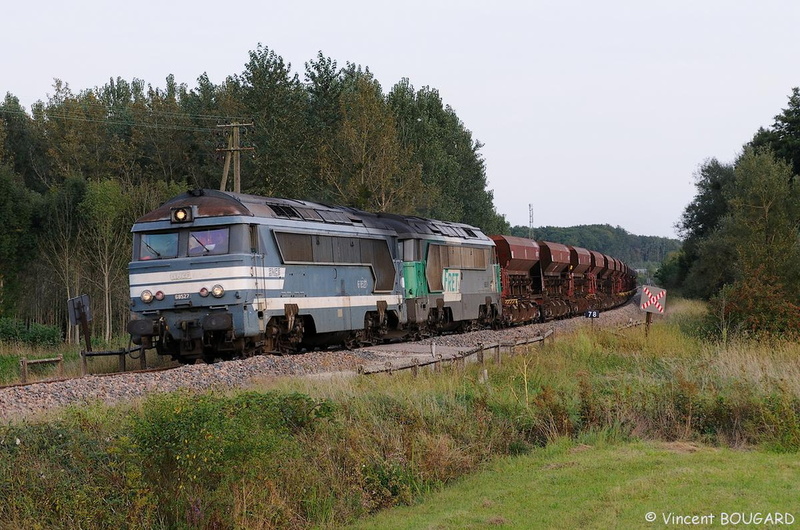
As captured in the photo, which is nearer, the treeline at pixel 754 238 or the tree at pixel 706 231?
the treeline at pixel 754 238

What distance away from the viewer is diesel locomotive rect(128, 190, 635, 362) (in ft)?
67.4

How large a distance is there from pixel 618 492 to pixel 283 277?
13215 millimetres

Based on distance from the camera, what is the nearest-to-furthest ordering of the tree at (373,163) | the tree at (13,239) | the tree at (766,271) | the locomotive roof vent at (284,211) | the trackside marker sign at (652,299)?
the locomotive roof vent at (284,211)
the trackside marker sign at (652,299)
the tree at (766,271)
the tree at (13,239)
the tree at (373,163)

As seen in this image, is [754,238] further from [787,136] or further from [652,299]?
[787,136]

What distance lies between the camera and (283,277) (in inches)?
866

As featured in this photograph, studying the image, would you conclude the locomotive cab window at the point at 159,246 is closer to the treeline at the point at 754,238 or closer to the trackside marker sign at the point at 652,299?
the trackside marker sign at the point at 652,299

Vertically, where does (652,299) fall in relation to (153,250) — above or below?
below

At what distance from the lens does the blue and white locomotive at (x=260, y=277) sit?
20.5 metres

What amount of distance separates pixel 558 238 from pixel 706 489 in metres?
169

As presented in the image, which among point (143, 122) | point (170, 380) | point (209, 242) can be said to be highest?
point (143, 122)

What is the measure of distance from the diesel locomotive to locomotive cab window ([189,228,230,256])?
23 millimetres

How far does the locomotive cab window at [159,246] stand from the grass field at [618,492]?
36.7 ft

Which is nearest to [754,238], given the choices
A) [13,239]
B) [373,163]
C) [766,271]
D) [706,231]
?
[766,271]

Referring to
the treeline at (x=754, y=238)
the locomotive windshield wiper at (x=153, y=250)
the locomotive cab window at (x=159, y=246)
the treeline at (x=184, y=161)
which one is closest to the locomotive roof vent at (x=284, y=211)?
the locomotive cab window at (x=159, y=246)
